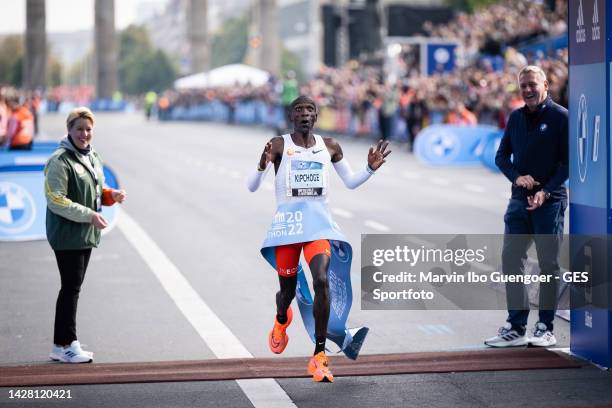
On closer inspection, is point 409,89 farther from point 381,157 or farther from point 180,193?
point 381,157

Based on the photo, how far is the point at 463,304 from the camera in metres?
10.6

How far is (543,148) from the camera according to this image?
30.2 feet

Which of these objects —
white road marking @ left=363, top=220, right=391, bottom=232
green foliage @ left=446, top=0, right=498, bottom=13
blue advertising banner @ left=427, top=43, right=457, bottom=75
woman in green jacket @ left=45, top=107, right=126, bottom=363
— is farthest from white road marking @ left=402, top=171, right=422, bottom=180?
green foliage @ left=446, top=0, right=498, bottom=13

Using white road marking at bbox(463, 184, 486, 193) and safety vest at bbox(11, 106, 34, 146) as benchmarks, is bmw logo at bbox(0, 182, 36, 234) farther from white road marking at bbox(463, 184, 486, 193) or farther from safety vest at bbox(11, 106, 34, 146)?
white road marking at bbox(463, 184, 486, 193)

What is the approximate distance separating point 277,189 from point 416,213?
11619mm

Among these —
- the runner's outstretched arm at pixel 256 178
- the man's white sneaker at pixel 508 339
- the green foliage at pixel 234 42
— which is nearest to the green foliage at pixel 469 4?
the man's white sneaker at pixel 508 339

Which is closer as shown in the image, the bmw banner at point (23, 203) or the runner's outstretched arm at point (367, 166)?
the runner's outstretched arm at point (367, 166)

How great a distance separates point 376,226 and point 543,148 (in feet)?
29.0

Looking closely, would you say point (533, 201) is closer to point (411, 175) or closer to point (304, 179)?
point (304, 179)

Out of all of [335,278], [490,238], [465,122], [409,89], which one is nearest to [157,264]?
[490,238]

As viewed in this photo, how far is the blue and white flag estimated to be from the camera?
26.7 feet

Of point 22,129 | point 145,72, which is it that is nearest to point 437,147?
point 22,129

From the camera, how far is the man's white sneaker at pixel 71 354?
8773 millimetres

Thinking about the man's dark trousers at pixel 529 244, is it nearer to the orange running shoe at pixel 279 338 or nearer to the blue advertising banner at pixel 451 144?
the orange running shoe at pixel 279 338
